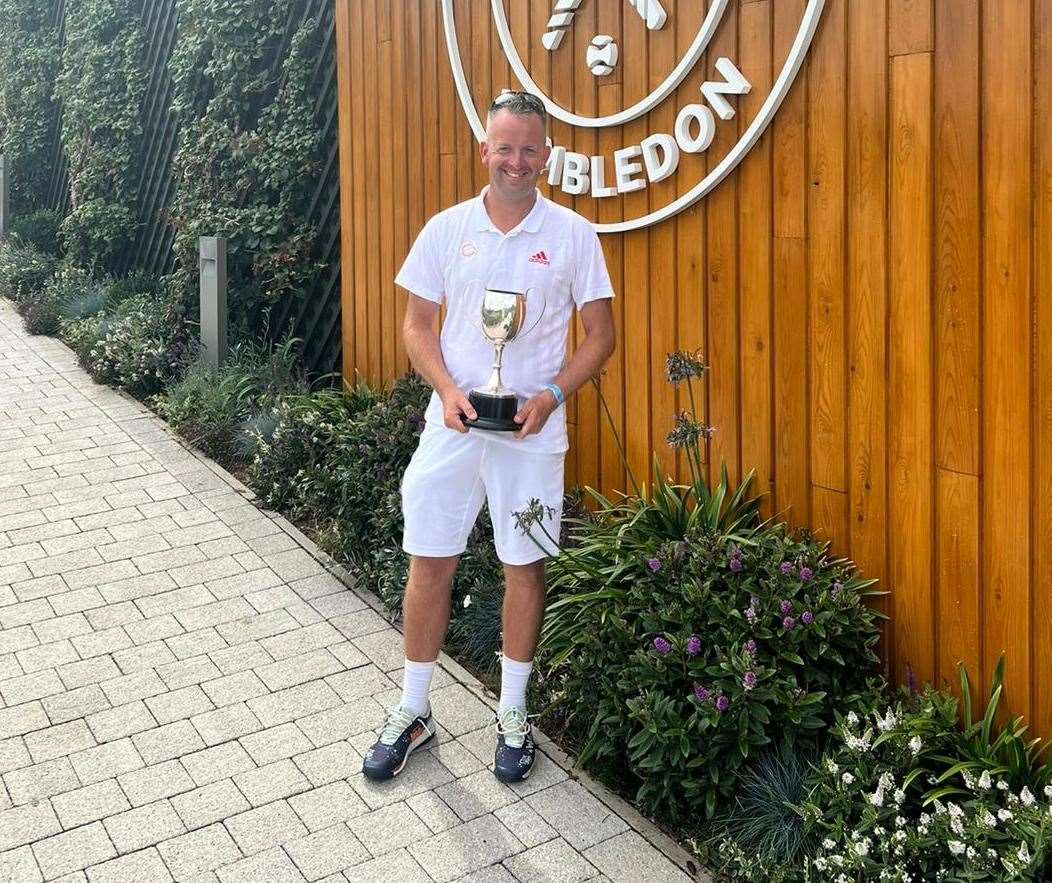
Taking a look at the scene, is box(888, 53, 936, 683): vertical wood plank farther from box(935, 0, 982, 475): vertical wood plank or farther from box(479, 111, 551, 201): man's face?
box(479, 111, 551, 201): man's face

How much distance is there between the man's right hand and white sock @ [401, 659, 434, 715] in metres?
0.73

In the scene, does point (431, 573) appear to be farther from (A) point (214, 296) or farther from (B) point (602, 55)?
(A) point (214, 296)

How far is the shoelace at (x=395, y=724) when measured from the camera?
3369 mm

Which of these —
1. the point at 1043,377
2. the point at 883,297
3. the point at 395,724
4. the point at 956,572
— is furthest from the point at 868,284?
the point at 395,724

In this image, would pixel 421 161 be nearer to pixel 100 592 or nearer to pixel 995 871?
pixel 100 592

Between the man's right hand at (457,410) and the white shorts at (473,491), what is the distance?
0.12 m

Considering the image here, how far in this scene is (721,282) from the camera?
12.3 feet

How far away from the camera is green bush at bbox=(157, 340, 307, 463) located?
634 centimetres

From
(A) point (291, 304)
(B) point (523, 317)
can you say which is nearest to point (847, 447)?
(B) point (523, 317)

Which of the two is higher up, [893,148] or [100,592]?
[893,148]

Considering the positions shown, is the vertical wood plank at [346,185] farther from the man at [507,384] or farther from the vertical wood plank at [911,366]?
the vertical wood plank at [911,366]

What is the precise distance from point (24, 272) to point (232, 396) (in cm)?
465

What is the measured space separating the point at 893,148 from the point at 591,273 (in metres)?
0.85

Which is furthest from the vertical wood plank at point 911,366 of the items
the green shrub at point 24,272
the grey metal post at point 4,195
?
the grey metal post at point 4,195
